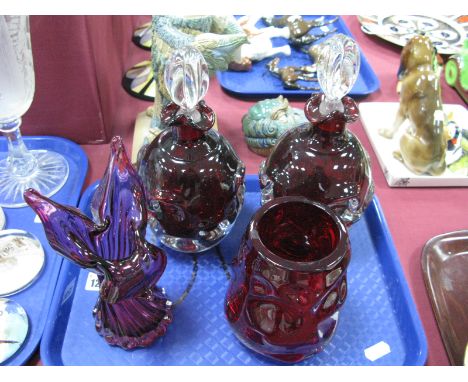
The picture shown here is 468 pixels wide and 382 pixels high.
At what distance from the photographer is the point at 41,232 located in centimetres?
45

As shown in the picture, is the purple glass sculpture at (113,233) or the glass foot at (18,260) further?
the glass foot at (18,260)

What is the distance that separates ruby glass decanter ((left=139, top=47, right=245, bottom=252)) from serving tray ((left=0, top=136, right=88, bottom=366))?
115 millimetres

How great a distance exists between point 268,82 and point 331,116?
0.31 metres

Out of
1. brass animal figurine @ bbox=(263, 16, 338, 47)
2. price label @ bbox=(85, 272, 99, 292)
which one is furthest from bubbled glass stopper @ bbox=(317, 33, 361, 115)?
brass animal figurine @ bbox=(263, 16, 338, 47)

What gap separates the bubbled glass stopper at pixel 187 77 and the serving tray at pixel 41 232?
0.19 metres

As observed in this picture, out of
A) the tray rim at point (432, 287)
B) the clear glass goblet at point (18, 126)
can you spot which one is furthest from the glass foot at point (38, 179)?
the tray rim at point (432, 287)

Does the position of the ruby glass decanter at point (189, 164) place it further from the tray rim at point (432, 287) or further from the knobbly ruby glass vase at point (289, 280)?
the tray rim at point (432, 287)

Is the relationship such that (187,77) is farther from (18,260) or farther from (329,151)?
(18,260)

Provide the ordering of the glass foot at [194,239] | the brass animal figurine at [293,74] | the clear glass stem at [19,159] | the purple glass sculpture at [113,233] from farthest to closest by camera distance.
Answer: the brass animal figurine at [293,74] → the clear glass stem at [19,159] → the glass foot at [194,239] → the purple glass sculpture at [113,233]

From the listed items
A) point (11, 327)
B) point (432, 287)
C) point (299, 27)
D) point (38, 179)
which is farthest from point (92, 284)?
point (299, 27)

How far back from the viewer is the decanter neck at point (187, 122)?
1.08ft

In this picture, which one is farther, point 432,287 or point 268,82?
point 268,82

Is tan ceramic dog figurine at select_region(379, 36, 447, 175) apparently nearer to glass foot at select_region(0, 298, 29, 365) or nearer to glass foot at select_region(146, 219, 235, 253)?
glass foot at select_region(146, 219, 235, 253)
